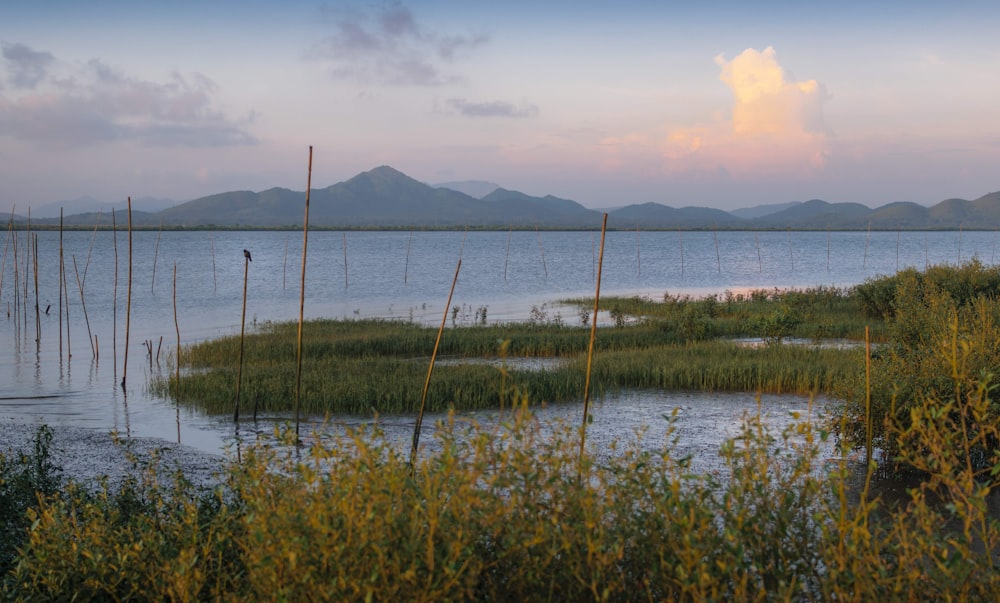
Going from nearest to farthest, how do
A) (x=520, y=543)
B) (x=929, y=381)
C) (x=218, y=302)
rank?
(x=520, y=543), (x=929, y=381), (x=218, y=302)

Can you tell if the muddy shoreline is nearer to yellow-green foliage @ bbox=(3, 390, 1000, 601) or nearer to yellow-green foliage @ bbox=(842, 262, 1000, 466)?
yellow-green foliage @ bbox=(3, 390, 1000, 601)

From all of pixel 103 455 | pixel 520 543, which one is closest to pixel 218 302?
pixel 103 455

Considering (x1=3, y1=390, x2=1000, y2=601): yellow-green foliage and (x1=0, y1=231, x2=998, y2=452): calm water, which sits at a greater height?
(x1=3, y1=390, x2=1000, y2=601): yellow-green foliage

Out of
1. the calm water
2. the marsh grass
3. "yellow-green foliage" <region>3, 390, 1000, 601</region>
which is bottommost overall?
the calm water

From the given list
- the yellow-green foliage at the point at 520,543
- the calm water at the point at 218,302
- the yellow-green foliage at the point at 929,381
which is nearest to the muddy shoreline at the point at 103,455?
the calm water at the point at 218,302

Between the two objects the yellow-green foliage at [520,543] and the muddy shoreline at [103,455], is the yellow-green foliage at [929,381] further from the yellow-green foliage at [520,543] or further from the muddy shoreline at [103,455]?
the muddy shoreline at [103,455]

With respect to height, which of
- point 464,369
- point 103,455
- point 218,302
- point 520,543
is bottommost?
point 218,302

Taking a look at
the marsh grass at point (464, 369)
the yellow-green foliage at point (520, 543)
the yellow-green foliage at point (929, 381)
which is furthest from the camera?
the marsh grass at point (464, 369)

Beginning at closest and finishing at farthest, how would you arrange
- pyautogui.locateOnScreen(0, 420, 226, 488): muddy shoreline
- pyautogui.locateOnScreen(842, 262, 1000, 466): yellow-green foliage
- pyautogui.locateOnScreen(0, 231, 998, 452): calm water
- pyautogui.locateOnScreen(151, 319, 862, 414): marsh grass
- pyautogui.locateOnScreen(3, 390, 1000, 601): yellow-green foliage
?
pyautogui.locateOnScreen(3, 390, 1000, 601): yellow-green foliage → pyautogui.locateOnScreen(842, 262, 1000, 466): yellow-green foliage → pyautogui.locateOnScreen(0, 420, 226, 488): muddy shoreline → pyautogui.locateOnScreen(151, 319, 862, 414): marsh grass → pyautogui.locateOnScreen(0, 231, 998, 452): calm water

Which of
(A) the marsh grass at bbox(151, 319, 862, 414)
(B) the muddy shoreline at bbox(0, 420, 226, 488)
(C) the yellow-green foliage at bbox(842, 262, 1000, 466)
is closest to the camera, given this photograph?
(C) the yellow-green foliage at bbox(842, 262, 1000, 466)

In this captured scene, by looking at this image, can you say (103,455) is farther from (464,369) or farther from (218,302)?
(218,302)

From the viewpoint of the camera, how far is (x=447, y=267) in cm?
7194

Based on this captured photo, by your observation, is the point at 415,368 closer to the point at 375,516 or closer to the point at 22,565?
the point at 22,565

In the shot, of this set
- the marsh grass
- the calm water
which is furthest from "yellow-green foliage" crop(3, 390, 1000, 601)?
the calm water
